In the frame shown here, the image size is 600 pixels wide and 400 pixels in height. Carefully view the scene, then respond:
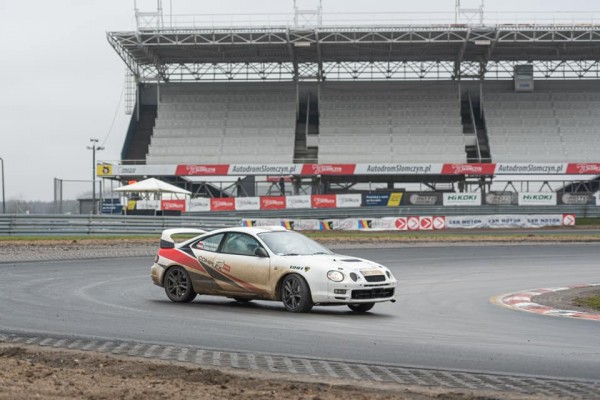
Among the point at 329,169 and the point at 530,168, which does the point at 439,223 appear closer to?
the point at 329,169

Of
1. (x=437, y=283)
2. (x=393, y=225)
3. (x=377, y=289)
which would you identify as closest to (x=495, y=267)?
(x=437, y=283)

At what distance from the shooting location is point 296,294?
42.4ft

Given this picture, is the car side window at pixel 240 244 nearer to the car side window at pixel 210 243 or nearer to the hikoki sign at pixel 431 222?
the car side window at pixel 210 243

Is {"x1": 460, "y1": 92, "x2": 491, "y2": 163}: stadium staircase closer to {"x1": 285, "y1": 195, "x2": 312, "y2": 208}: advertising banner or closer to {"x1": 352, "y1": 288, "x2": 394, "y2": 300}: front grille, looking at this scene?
{"x1": 285, "y1": 195, "x2": 312, "y2": 208}: advertising banner

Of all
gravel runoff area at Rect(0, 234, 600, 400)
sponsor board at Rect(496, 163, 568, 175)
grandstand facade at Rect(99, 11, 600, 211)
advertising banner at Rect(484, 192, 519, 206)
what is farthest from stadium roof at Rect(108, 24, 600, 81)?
gravel runoff area at Rect(0, 234, 600, 400)

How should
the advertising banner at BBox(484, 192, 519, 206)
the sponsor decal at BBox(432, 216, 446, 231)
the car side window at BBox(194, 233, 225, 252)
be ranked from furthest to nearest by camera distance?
the advertising banner at BBox(484, 192, 519, 206)
the sponsor decal at BBox(432, 216, 446, 231)
the car side window at BBox(194, 233, 225, 252)

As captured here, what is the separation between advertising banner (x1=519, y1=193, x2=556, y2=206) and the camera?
162ft

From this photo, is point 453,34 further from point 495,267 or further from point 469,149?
point 495,267

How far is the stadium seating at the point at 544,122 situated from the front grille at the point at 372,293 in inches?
1747

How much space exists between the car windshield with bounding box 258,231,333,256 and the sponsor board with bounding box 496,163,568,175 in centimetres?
4159

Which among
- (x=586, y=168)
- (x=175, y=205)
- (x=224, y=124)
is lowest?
(x=175, y=205)

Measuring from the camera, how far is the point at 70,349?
908 centimetres

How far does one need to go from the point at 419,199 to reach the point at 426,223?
3924 mm

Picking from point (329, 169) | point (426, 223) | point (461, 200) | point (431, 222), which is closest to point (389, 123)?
point (329, 169)
